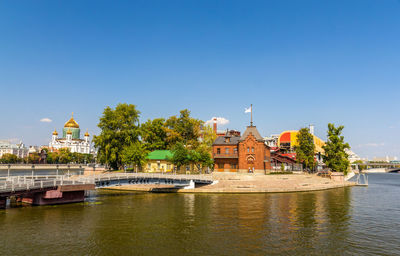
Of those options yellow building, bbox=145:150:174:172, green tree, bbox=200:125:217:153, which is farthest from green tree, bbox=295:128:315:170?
yellow building, bbox=145:150:174:172

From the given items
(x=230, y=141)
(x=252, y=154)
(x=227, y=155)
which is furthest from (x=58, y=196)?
(x=230, y=141)

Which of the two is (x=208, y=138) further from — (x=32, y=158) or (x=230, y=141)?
(x=32, y=158)

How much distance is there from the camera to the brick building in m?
65.0

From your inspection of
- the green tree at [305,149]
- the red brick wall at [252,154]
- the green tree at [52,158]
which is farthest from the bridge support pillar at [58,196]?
the green tree at [52,158]

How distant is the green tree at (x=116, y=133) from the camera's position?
230 feet

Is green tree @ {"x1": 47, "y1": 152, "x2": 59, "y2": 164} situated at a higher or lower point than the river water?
higher

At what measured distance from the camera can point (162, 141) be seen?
80.9 meters

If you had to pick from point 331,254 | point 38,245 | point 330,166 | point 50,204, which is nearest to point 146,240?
point 38,245

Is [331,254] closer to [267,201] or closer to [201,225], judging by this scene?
[201,225]

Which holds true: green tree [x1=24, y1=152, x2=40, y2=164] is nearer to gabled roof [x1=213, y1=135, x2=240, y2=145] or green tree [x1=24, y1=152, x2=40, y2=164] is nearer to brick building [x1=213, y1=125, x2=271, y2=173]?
gabled roof [x1=213, y1=135, x2=240, y2=145]

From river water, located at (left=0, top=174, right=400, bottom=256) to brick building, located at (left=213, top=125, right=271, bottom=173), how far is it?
27.6 metres

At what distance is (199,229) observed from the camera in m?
24.5

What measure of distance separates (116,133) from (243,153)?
32.9m

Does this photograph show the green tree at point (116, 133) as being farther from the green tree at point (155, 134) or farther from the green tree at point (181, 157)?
the green tree at point (181, 157)
